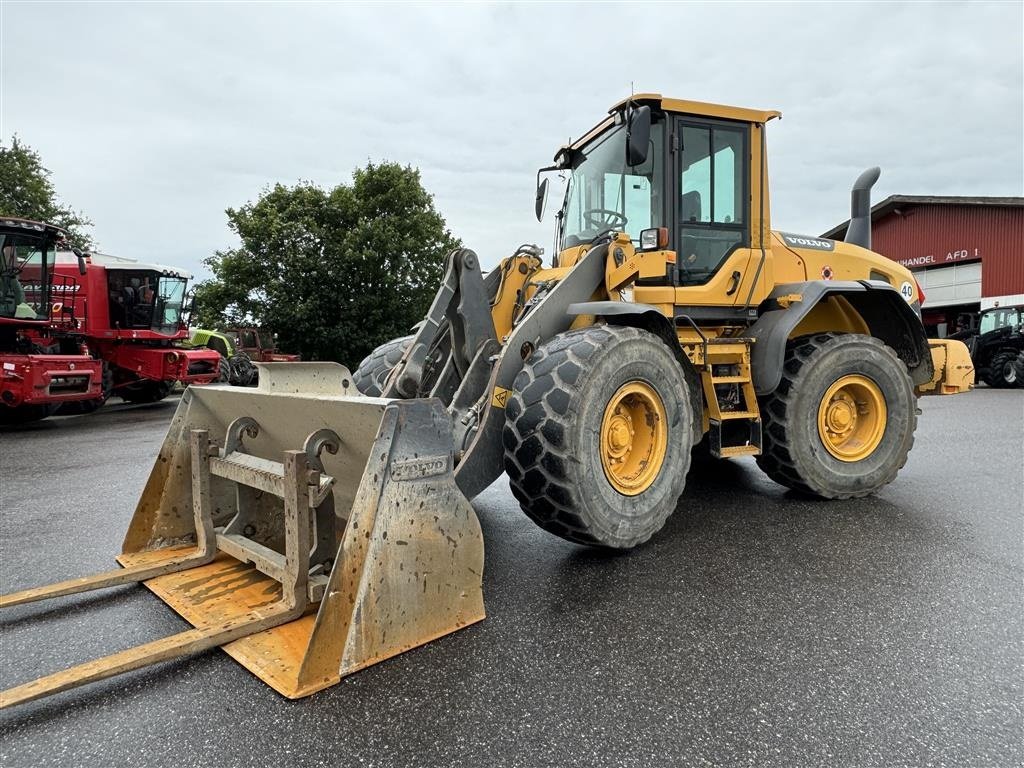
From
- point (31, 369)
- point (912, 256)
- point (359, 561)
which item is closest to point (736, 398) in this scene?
point (359, 561)

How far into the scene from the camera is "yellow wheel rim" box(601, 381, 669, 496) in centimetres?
335

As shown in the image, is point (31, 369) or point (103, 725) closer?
point (103, 725)

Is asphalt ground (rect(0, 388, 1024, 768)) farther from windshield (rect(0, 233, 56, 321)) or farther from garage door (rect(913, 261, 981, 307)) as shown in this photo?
garage door (rect(913, 261, 981, 307))

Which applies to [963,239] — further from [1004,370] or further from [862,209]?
[862,209]

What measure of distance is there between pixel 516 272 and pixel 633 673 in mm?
3042

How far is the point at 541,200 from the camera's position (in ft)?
17.3

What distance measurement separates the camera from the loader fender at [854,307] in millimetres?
4258

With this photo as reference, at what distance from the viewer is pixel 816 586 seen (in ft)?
10.1

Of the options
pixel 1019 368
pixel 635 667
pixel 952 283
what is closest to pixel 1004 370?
pixel 1019 368

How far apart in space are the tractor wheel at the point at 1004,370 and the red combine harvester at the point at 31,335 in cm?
2178

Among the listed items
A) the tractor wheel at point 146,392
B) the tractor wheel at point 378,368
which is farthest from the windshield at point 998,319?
the tractor wheel at point 146,392

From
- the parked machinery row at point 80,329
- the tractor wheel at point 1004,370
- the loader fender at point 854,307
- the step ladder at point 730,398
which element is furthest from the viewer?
the tractor wheel at point 1004,370

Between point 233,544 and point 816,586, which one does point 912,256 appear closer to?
point 816,586

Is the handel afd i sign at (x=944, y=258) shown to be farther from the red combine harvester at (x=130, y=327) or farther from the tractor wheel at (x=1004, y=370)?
the red combine harvester at (x=130, y=327)
